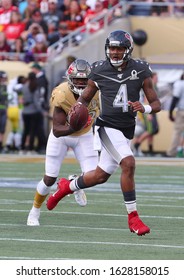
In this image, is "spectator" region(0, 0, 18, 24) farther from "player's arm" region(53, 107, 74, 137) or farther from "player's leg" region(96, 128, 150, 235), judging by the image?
"player's leg" region(96, 128, 150, 235)

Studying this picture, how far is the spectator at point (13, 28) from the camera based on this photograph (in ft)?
72.7

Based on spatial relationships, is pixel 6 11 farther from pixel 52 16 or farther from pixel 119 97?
pixel 119 97

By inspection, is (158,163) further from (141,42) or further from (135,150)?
(141,42)

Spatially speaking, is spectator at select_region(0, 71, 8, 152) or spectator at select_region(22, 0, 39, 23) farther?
spectator at select_region(22, 0, 39, 23)

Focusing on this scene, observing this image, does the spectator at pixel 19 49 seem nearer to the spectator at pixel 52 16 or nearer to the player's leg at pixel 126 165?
the spectator at pixel 52 16

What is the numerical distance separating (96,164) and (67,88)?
724mm

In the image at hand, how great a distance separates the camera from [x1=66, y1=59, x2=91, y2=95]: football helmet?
380 inches

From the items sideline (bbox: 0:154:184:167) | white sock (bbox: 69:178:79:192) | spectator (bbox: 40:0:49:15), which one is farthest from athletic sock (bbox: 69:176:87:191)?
spectator (bbox: 40:0:49:15)

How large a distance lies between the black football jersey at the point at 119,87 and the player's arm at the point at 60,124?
535 millimetres

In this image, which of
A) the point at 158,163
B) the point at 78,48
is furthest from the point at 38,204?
the point at 78,48

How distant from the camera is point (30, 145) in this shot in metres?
19.9

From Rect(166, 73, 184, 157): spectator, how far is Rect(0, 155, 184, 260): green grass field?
363 cm

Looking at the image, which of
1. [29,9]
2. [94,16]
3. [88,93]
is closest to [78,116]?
[88,93]
